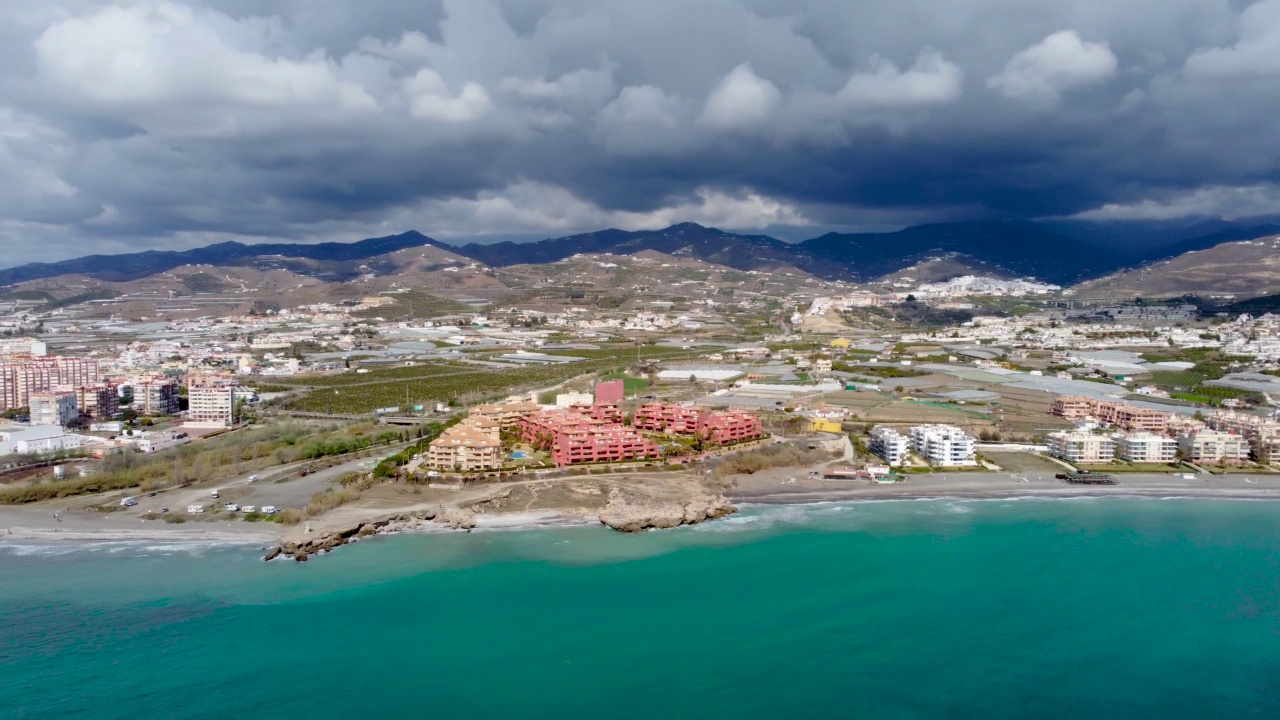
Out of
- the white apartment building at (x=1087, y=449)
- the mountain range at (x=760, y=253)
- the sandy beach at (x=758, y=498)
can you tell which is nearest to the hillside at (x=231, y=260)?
the mountain range at (x=760, y=253)

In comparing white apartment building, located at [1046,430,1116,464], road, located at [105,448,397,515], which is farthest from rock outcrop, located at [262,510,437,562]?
white apartment building, located at [1046,430,1116,464]

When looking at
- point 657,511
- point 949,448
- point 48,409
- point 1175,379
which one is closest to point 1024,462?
point 949,448

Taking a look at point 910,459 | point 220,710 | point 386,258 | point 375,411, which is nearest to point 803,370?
point 910,459

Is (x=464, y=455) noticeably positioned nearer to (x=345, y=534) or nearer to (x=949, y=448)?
(x=345, y=534)

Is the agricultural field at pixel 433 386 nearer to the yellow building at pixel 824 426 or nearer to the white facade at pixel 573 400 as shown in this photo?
the white facade at pixel 573 400

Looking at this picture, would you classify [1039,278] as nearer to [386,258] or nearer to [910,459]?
[386,258]

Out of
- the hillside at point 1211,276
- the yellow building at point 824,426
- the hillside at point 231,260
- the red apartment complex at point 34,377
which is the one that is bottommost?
the yellow building at point 824,426
